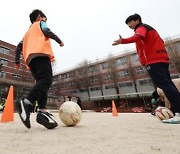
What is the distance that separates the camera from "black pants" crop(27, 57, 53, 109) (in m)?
2.91

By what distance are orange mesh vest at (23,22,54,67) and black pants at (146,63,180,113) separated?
72.3 inches

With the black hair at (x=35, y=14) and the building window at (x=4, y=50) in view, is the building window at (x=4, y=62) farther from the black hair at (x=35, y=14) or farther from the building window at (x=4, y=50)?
the black hair at (x=35, y=14)

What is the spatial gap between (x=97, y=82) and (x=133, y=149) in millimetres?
47972

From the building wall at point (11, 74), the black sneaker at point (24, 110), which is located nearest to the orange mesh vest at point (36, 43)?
the black sneaker at point (24, 110)

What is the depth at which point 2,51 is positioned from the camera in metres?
42.4

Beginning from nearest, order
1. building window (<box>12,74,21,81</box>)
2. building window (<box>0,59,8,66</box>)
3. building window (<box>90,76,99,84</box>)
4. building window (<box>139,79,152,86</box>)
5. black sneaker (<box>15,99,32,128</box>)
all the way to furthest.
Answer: black sneaker (<box>15,99,32,128</box>) → building window (<box>139,79,152,86</box>) → building window (<box>0,59,8,66</box>) → building window (<box>12,74,21,81</box>) → building window (<box>90,76,99,84</box>)

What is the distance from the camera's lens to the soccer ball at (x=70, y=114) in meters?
3.36

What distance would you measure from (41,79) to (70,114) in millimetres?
857

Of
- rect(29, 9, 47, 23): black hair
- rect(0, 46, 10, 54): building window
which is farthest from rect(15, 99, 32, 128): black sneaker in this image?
rect(0, 46, 10, 54): building window

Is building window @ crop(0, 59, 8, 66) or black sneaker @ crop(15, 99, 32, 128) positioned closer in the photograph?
black sneaker @ crop(15, 99, 32, 128)

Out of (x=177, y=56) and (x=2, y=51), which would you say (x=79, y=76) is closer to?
(x=2, y=51)

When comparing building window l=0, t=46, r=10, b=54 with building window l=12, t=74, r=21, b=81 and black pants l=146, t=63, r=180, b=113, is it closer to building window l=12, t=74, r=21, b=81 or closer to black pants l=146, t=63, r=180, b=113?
building window l=12, t=74, r=21, b=81

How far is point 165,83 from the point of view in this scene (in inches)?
134

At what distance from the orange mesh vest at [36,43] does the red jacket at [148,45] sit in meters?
1.39
